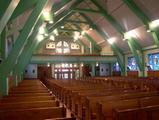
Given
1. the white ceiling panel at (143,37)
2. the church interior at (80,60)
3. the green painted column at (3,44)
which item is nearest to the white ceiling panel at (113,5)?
the church interior at (80,60)

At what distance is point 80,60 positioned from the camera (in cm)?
1962

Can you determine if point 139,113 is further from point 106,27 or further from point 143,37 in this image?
point 106,27

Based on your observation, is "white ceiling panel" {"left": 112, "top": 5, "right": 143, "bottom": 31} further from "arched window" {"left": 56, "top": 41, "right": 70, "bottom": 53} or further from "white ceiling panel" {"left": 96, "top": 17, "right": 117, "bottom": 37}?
"arched window" {"left": 56, "top": 41, "right": 70, "bottom": 53}

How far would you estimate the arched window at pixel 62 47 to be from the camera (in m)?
27.2

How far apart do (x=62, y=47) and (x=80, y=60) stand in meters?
8.19

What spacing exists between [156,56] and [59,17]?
822 cm

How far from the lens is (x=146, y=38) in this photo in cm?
1507

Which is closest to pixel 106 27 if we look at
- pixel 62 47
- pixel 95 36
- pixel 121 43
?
pixel 121 43

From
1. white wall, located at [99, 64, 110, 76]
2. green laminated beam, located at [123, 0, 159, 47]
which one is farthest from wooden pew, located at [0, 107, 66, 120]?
white wall, located at [99, 64, 110, 76]

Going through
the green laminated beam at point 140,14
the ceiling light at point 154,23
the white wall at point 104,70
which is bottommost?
the white wall at point 104,70

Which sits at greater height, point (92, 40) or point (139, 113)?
point (92, 40)

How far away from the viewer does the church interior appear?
3662 millimetres

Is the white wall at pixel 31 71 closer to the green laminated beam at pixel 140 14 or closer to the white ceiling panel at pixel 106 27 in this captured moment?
the white ceiling panel at pixel 106 27

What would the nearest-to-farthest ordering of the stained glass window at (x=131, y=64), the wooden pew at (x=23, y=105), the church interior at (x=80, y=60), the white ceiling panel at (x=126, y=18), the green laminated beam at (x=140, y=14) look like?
the wooden pew at (x=23, y=105) < the church interior at (x=80, y=60) < the green laminated beam at (x=140, y=14) < the white ceiling panel at (x=126, y=18) < the stained glass window at (x=131, y=64)
